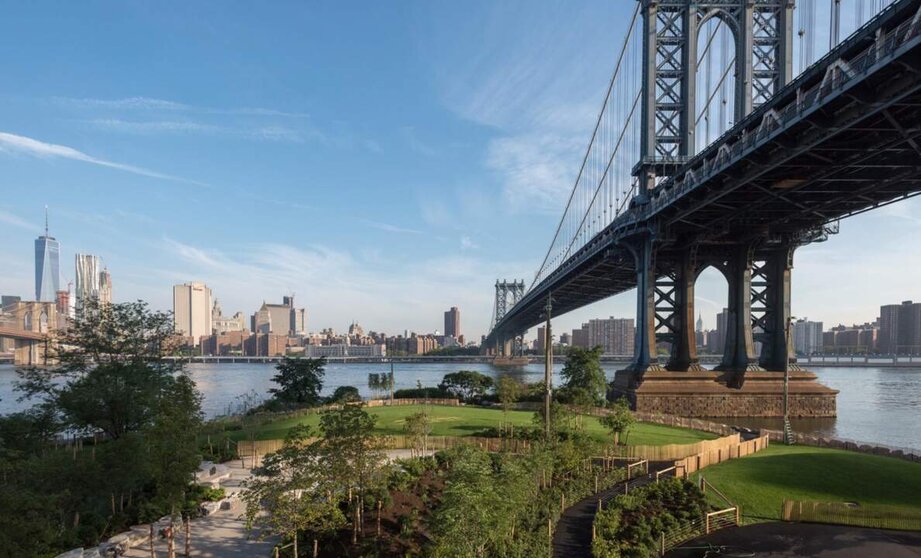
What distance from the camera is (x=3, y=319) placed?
164375 millimetres

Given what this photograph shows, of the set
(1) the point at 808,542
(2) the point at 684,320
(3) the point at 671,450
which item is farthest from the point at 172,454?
(2) the point at 684,320

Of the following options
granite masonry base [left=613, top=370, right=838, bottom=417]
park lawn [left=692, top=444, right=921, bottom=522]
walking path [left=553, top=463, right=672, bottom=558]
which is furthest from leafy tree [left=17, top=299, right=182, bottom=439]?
granite masonry base [left=613, top=370, right=838, bottom=417]

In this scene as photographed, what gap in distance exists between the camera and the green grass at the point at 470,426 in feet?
115

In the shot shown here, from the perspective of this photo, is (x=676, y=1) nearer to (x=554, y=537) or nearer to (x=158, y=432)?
(x=554, y=537)

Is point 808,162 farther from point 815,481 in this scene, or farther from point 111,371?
point 111,371

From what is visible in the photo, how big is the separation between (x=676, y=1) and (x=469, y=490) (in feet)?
214

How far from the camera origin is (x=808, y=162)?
36.7 meters

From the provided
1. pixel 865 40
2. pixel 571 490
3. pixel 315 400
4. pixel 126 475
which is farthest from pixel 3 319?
pixel 865 40

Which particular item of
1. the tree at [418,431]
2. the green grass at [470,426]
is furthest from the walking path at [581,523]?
the tree at [418,431]

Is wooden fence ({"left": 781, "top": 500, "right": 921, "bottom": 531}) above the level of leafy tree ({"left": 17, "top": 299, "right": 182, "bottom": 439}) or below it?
below

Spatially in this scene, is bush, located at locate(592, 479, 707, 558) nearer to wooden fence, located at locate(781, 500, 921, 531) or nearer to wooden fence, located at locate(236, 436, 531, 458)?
wooden fence, located at locate(781, 500, 921, 531)

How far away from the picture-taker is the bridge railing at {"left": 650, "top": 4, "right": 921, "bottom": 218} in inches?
976

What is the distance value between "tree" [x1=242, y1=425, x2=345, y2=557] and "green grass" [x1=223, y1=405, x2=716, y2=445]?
17596 mm

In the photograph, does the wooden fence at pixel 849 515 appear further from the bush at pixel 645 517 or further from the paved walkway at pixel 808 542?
the bush at pixel 645 517
